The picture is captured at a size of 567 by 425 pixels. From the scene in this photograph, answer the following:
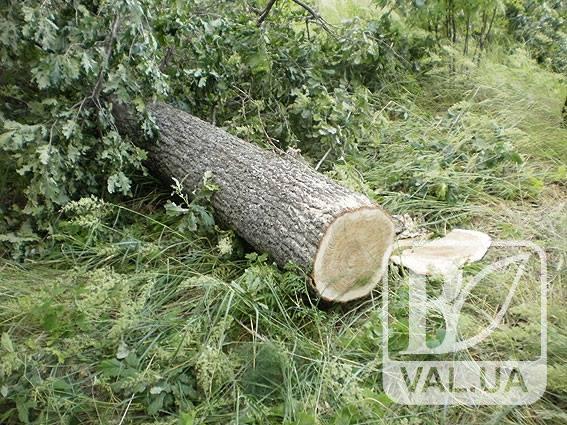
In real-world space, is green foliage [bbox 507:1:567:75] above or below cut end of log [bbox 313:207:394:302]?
above

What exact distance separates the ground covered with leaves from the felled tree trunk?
105 mm

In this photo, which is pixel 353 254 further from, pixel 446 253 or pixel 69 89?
pixel 69 89

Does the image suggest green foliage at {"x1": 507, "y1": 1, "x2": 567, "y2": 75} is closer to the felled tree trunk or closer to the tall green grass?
the tall green grass

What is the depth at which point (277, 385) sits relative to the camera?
218 centimetres

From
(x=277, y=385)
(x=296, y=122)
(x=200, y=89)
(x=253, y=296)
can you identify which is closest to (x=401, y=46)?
(x=296, y=122)

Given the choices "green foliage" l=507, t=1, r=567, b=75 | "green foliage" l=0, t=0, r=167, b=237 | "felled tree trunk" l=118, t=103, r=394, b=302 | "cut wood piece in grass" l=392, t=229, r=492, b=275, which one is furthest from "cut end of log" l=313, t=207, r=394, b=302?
"green foliage" l=507, t=1, r=567, b=75

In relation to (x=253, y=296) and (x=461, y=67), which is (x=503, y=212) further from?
(x=461, y=67)

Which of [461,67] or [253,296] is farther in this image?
[461,67]

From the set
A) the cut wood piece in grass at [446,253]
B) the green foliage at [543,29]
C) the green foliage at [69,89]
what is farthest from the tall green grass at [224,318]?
the green foliage at [543,29]

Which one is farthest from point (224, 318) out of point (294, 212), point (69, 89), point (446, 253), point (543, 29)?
point (543, 29)

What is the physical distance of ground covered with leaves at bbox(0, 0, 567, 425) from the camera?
2154 millimetres

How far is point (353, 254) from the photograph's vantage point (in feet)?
8.41

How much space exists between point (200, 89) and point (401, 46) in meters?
1.98

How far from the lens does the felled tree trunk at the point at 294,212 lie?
2.52 metres
